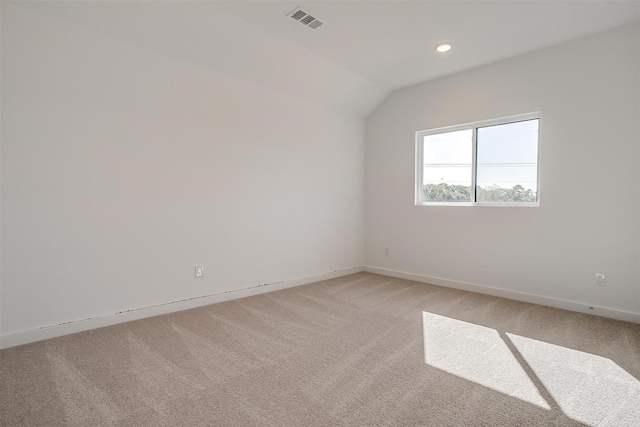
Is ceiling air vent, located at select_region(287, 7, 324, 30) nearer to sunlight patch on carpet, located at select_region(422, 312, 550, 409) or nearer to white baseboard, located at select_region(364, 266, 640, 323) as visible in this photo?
sunlight patch on carpet, located at select_region(422, 312, 550, 409)

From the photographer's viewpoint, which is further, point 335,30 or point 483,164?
point 483,164

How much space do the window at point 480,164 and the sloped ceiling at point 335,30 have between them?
0.82 meters

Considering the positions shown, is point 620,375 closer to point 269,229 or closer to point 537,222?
point 537,222

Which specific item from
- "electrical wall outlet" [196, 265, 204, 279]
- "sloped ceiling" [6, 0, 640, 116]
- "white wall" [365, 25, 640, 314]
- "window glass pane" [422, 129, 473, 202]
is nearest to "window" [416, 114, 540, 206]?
"window glass pane" [422, 129, 473, 202]

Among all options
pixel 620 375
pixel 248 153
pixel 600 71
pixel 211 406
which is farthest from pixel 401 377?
pixel 600 71

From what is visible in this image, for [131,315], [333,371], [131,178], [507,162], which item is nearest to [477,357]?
[333,371]

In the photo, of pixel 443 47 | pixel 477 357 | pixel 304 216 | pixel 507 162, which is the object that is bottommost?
pixel 477 357

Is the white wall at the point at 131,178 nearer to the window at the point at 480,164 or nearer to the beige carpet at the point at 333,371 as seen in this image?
the beige carpet at the point at 333,371

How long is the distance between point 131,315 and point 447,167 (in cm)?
407

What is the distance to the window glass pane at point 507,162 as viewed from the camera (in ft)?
11.8

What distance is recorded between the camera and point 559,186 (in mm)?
3318

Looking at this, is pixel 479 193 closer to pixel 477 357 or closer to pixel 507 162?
pixel 507 162

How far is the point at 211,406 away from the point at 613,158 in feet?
12.9

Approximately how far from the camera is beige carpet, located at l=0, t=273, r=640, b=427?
1633mm
